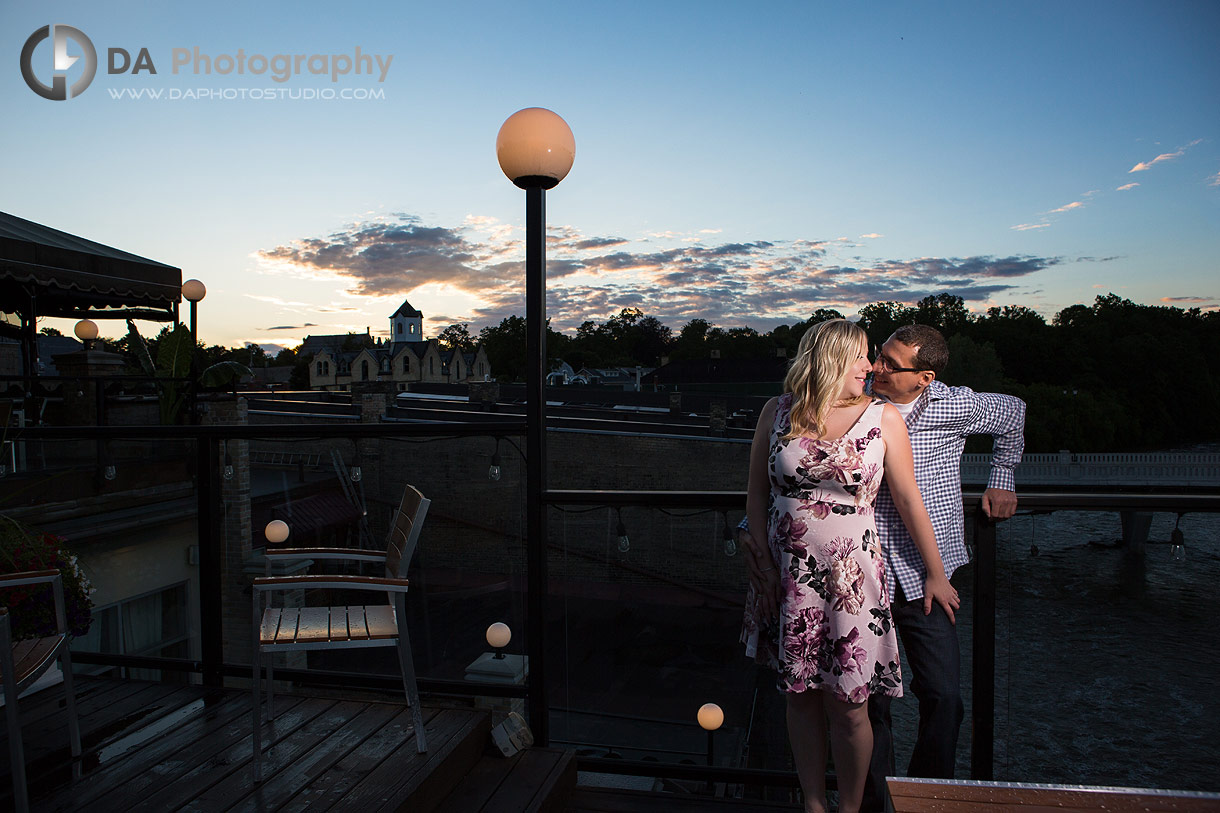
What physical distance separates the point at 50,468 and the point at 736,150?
2798 cm

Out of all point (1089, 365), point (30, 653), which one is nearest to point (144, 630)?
point (30, 653)

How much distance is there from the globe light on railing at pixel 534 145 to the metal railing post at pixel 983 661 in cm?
180

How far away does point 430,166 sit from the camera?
16.6 meters

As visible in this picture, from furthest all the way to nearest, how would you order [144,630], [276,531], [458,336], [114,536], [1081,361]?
[458,336] < [1081,361] < [114,536] < [144,630] < [276,531]

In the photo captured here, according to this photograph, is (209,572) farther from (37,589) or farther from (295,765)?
(295,765)

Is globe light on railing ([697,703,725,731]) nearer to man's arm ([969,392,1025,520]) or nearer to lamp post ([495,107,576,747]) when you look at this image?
lamp post ([495,107,576,747])

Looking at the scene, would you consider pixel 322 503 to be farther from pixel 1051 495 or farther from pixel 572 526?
pixel 1051 495

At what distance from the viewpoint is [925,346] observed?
77.4 inches

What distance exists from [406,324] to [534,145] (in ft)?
327

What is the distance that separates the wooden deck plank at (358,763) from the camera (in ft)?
6.39

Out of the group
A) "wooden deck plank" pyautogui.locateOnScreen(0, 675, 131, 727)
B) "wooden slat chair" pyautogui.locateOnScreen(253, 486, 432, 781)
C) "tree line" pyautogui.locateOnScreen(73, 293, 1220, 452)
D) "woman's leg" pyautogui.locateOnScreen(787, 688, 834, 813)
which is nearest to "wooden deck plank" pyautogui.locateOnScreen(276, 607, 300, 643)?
"wooden slat chair" pyautogui.locateOnScreen(253, 486, 432, 781)

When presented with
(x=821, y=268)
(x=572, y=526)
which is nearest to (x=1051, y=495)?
(x=572, y=526)

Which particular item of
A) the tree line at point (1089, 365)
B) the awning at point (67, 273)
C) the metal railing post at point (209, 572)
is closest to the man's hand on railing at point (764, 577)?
the metal railing post at point (209, 572)

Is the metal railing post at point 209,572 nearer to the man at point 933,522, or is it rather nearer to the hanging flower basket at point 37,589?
the hanging flower basket at point 37,589
